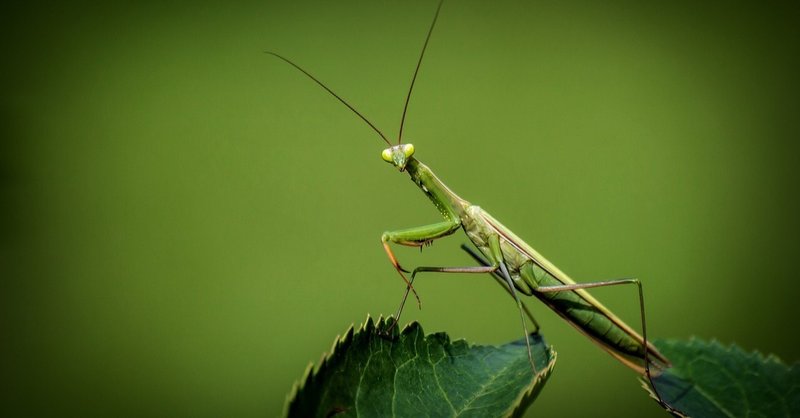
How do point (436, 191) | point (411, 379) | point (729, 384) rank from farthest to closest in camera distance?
point (436, 191)
point (729, 384)
point (411, 379)

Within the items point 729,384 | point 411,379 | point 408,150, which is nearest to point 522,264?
point 408,150

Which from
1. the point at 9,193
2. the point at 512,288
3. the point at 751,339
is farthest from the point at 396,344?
the point at 751,339

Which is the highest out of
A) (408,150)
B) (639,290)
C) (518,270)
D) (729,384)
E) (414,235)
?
(408,150)

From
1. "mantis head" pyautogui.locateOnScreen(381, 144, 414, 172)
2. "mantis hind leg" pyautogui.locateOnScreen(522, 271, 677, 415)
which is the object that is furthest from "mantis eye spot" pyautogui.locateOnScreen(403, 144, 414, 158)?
"mantis hind leg" pyautogui.locateOnScreen(522, 271, 677, 415)

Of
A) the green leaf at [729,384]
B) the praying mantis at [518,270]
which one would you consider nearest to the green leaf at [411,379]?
the green leaf at [729,384]

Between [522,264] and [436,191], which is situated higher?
[436,191]

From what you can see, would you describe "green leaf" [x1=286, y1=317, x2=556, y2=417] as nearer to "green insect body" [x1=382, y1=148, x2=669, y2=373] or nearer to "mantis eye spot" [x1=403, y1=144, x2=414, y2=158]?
"green insect body" [x1=382, y1=148, x2=669, y2=373]

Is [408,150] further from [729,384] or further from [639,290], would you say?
[729,384]
